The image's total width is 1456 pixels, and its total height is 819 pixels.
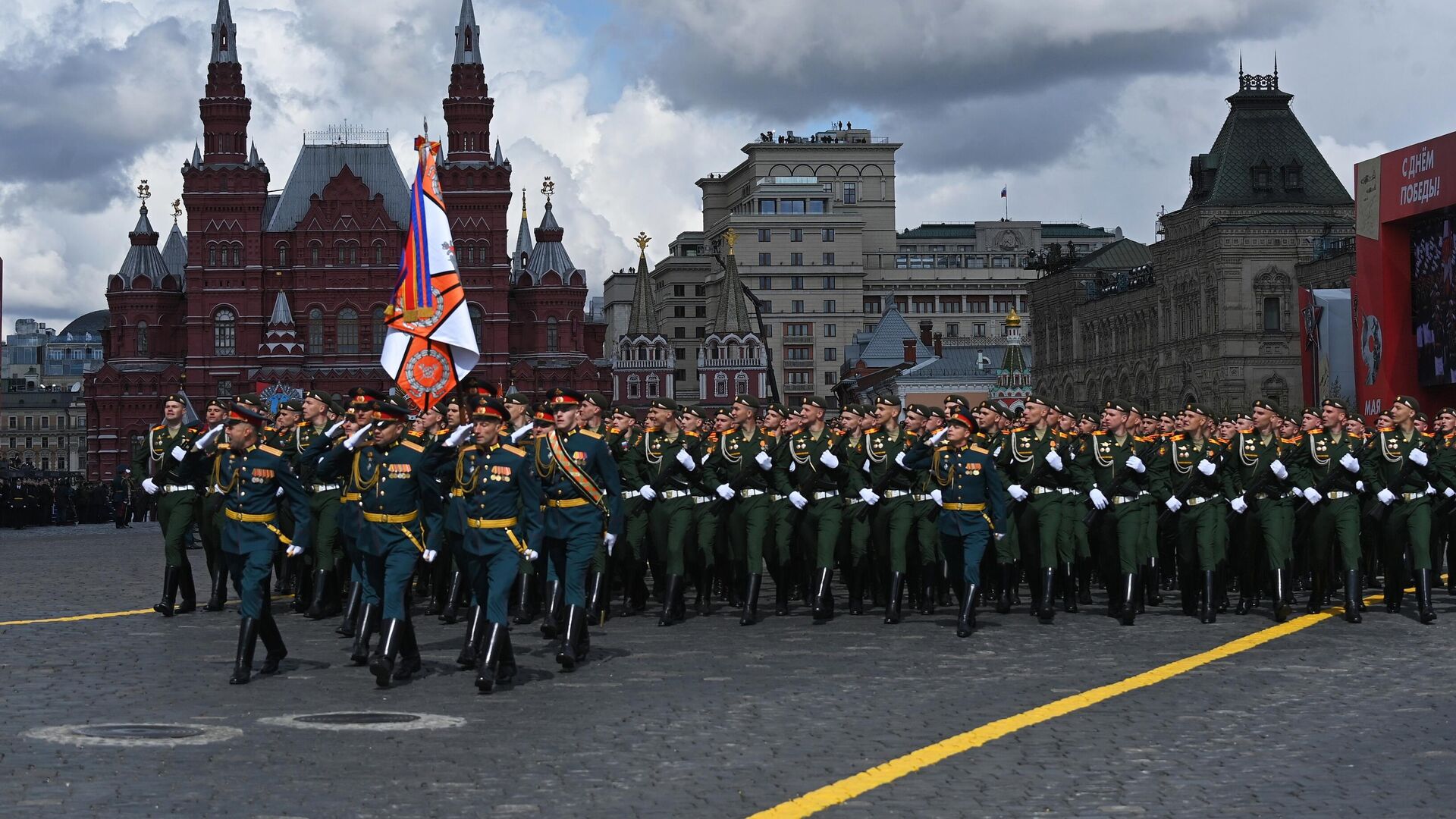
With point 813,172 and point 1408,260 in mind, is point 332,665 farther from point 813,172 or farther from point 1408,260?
point 813,172

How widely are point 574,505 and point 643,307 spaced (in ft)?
421

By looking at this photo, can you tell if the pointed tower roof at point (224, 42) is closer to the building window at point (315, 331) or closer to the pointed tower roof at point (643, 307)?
the building window at point (315, 331)

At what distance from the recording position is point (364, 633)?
13.7 metres

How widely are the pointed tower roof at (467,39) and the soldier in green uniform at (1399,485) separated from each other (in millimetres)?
96032

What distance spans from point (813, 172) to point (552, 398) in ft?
491

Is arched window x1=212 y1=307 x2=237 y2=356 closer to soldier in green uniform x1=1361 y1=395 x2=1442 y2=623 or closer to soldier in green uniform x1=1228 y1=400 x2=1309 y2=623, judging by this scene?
soldier in green uniform x1=1228 y1=400 x2=1309 y2=623

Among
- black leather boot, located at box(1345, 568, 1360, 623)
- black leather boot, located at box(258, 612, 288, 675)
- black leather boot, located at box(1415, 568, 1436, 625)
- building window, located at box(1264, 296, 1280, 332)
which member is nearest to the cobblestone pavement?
black leather boot, located at box(258, 612, 288, 675)

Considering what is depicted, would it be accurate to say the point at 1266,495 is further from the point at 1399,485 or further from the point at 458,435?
the point at 458,435

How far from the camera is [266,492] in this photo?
44.8ft

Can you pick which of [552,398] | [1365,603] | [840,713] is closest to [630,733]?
[840,713]

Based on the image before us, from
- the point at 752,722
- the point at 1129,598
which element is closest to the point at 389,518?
the point at 752,722

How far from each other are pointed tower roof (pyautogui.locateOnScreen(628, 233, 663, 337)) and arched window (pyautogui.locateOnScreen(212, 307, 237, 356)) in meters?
35.5

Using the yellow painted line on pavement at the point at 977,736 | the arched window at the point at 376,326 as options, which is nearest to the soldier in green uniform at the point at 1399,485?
the yellow painted line on pavement at the point at 977,736

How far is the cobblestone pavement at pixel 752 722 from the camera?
9.09 meters
